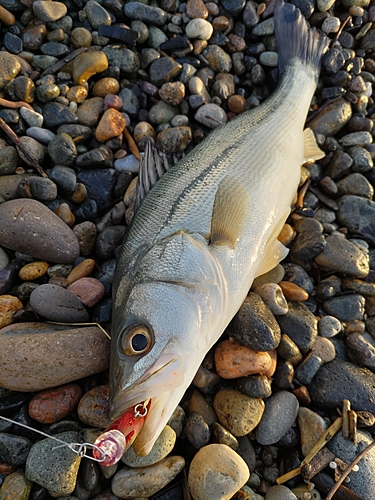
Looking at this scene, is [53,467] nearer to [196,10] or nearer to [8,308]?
[8,308]

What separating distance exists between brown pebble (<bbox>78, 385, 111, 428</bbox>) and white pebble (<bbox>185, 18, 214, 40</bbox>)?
13.3 ft

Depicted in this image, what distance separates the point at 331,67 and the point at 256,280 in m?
2.98

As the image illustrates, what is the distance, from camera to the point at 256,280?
10.9ft

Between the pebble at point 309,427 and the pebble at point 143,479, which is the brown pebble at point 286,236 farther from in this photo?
the pebble at point 143,479

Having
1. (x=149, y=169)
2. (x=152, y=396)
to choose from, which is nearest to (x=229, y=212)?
(x=149, y=169)

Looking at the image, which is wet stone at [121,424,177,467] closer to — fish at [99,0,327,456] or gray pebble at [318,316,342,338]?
fish at [99,0,327,456]

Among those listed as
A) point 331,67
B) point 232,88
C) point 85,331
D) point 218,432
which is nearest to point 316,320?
point 218,432

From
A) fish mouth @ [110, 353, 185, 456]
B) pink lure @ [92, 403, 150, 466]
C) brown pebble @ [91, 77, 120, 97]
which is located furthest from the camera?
brown pebble @ [91, 77, 120, 97]

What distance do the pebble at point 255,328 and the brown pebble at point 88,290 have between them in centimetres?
118

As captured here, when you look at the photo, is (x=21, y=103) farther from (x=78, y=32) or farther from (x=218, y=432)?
(x=218, y=432)

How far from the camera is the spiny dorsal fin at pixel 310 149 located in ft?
12.9

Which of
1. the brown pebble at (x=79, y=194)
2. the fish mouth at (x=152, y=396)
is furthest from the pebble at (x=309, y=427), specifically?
the brown pebble at (x=79, y=194)

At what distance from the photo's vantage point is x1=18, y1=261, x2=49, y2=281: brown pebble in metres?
3.19

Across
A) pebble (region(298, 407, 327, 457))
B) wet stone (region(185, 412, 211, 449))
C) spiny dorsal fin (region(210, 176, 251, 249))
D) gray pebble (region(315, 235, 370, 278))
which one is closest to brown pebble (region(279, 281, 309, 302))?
gray pebble (region(315, 235, 370, 278))
